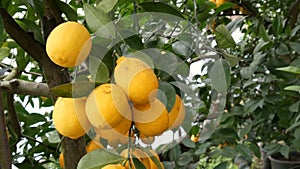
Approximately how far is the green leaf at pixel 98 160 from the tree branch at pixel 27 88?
0.20 m

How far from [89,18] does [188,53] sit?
0.67 ft

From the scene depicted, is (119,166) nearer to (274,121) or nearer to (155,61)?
(155,61)

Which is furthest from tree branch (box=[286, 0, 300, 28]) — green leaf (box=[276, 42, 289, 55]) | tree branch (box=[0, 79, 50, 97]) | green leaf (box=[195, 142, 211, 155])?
tree branch (box=[0, 79, 50, 97])

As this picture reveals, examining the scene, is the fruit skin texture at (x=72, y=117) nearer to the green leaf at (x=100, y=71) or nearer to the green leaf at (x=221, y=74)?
the green leaf at (x=100, y=71)

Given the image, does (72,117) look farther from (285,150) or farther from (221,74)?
(285,150)

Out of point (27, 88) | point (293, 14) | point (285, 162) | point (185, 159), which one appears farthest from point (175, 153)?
point (285, 162)

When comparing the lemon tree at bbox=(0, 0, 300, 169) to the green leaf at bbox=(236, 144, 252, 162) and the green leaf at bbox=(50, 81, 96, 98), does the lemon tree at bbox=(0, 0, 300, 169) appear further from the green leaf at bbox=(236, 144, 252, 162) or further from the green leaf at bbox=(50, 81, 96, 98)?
the green leaf at bbox=(236, 144, 252, 162)

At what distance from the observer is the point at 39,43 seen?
23.0 inches

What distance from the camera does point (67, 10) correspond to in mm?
517

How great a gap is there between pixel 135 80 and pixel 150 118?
0.13ft

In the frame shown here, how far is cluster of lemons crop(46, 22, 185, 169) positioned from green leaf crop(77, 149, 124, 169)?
0.8 inches

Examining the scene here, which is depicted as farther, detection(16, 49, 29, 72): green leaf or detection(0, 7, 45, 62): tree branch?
detection(16, 49, 29, 72): green leaf

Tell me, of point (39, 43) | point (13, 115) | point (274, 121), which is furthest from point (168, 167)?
point (274, 121)

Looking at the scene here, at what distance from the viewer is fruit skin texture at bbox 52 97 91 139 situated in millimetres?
438
